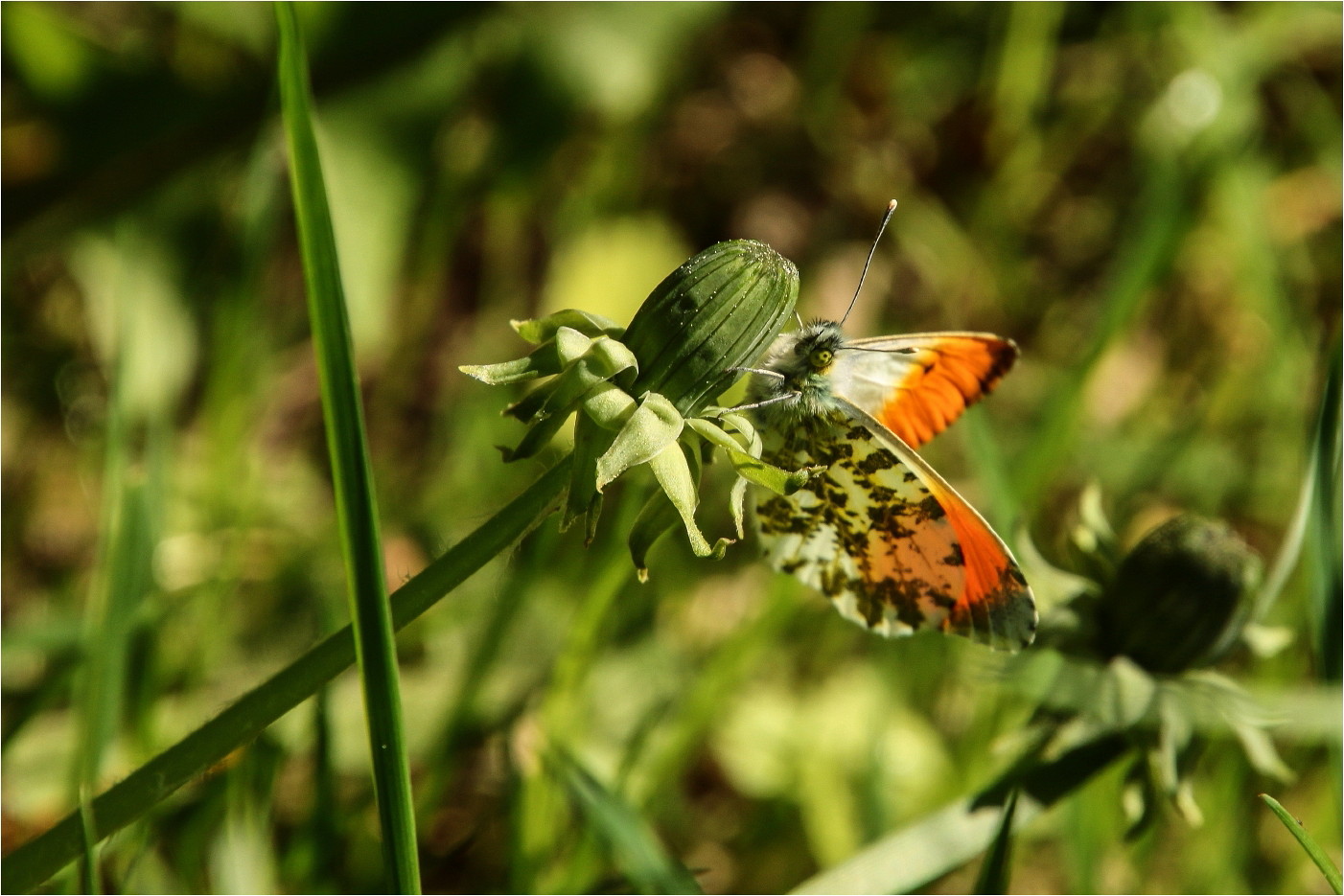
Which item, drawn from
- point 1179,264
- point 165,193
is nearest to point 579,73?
point 165,193

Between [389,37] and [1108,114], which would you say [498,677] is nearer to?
[389,37]

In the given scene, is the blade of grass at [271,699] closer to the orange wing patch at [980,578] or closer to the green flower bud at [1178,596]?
the orange wing patch at [980,578]

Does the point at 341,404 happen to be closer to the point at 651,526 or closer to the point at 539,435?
the point at 539,435

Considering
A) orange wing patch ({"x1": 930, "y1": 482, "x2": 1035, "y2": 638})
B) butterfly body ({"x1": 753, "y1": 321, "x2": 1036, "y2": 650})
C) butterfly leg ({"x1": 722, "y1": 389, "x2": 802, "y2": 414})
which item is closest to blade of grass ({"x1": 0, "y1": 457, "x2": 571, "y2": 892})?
butterfly leg ({"x1": 722, "y1": 389, "x2": 802, "y2": 414})

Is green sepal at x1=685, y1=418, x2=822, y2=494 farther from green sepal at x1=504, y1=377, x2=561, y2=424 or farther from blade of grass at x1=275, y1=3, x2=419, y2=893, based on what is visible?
blade of grass at x1=275, y1=3, x2=419, y2=893

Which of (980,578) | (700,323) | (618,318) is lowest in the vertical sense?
(980,578)

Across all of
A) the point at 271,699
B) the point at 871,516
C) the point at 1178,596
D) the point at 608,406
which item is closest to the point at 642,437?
the point at 608,406
